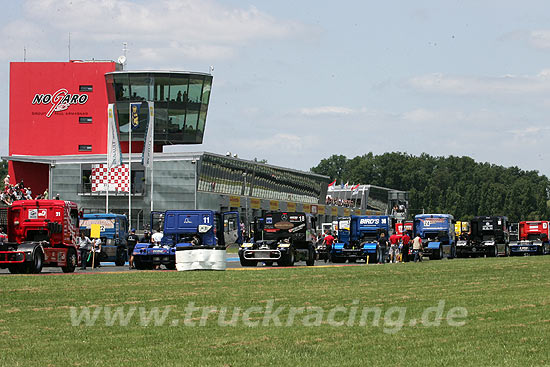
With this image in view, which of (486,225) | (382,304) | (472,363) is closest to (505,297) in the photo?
(382,304)

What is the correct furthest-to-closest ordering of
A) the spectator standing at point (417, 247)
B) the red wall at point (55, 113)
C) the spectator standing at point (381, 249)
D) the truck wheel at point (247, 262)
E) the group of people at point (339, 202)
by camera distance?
the group of people at point (339, 202) → the red wall at point (55, 113) → the spectator standing at point (417, 247) → the spectator standing at point (381, 249) → the truck wheel at point (247, 262)

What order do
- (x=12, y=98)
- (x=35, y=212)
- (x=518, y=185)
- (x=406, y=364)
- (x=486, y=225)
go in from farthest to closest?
(x=518, y=185) < (x=12, y=98) < (x=486, y=225) < (x=35, y=212) < (x=406, y=364)

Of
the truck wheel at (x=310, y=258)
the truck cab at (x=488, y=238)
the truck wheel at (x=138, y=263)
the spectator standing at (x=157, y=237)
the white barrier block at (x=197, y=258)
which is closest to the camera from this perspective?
the white barrier block at (x=197, y=258)

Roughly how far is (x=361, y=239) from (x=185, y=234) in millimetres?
13068

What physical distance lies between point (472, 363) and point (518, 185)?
638 feet

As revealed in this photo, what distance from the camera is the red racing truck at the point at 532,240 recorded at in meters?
60.4

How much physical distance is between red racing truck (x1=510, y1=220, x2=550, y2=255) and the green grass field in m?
38.1

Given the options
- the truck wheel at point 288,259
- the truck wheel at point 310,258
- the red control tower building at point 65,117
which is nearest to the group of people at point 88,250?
the truck wheel at point 288,259

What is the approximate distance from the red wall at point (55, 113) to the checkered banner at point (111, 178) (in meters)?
6.19

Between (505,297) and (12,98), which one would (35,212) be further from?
(12,98)

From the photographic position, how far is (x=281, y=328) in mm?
14000

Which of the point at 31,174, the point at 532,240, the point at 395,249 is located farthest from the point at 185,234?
the point at 31,174

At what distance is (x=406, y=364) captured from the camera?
10891 mm

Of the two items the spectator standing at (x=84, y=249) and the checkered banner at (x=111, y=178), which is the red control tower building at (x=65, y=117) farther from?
the spectator standing at (x=84, y=249)
